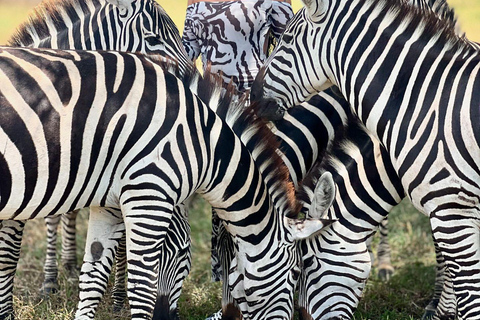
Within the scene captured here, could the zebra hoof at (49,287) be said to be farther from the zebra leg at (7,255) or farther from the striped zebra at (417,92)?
the striped zebra at (417,92)

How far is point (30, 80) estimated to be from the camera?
381 centimetres

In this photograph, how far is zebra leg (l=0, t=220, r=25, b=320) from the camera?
4898 millimetres

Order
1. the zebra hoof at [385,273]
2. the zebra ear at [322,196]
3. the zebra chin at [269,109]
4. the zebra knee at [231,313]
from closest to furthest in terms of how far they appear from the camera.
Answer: the zebra ear at [322,196], the zebra knee at [231,313], the zebra chin at [269,109], the zebra hoof at [385,273]

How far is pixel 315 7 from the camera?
14.7 feet

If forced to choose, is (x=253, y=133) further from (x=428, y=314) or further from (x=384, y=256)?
(x=384, y=256)

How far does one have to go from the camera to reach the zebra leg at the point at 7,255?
193 inches

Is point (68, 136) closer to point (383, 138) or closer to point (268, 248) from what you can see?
point (268, 248)

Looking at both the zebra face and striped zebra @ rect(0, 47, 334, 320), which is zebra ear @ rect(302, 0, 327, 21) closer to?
the zebra face

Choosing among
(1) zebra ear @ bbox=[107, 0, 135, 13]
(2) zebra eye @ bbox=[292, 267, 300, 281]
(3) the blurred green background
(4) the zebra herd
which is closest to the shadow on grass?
(4) the zebra herd

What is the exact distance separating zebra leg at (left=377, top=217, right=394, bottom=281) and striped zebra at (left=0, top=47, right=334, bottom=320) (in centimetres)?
293

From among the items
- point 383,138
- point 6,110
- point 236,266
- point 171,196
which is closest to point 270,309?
point 236,266

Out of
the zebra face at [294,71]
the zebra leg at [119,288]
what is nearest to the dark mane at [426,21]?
the zebra face at [294,71]

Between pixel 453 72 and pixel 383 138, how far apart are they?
614mm

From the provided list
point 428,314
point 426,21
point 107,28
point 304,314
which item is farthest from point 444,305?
point 107,28
